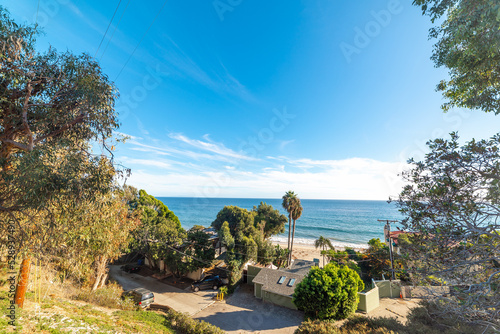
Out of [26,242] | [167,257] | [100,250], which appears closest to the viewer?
[26,242]

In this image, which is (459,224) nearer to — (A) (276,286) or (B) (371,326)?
(B) (371,326)

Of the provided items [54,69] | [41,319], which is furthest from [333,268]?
[54,69]

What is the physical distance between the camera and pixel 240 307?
16.7m

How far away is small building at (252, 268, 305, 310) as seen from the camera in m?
17.0

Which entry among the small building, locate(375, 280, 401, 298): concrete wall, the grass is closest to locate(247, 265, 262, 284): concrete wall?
the small building

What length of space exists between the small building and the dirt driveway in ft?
1.56

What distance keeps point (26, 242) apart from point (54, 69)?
18.2ft

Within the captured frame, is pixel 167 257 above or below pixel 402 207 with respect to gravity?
below

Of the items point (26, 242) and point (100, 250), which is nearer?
point (26, 242)

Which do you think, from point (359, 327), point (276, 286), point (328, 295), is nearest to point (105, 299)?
point (276, 286)

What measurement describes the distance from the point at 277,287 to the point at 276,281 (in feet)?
2.35

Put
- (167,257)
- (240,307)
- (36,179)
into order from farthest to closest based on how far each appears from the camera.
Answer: (167,257)
(240,307)
(36,179)

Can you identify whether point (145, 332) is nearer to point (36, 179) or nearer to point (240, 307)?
point (36, 179)

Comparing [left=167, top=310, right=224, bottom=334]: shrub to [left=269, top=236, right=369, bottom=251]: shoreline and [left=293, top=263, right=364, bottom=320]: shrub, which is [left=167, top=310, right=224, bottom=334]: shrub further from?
[left=269, top=236, right=369, bottom=251]: shoreline
